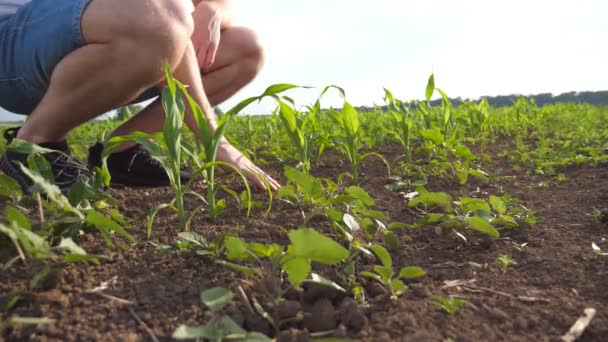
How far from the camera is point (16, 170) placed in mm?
1614

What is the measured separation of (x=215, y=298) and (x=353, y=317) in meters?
0.25

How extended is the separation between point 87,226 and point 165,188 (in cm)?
77

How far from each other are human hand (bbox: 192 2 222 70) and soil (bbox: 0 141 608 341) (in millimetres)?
806

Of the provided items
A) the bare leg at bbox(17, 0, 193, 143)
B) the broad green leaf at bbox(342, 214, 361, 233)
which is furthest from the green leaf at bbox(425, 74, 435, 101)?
the broad green leaf at bbox(342, 214, 361, 233)

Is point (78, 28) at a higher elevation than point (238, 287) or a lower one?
higher

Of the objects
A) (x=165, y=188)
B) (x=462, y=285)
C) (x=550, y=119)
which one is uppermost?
(x=550, y=119)

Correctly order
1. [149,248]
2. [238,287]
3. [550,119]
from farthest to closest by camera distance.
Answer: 1. [550,119]
2. [149,248]
3. [238,287]

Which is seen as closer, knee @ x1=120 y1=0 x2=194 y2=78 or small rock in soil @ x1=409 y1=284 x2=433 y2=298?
small rock in soil @ x1=409 y1=284 x2=433 y2=298

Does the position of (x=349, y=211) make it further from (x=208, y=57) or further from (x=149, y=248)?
(x=208, y=57)

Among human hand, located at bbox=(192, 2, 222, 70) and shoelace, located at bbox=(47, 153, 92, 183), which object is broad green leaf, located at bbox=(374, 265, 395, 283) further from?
human hand, located at bbox=(192, 2, 222, 70)

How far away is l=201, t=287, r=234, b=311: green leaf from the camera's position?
31.0 inches

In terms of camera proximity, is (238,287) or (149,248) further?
(149,248)

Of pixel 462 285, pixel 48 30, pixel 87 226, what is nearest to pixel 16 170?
pixel 48 30

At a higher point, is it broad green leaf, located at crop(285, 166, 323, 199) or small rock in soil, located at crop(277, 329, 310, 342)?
broad green leaf, located at crop(285, 166, 323, 199)
